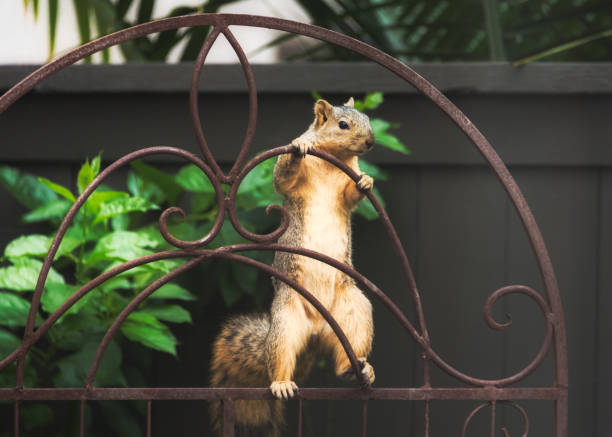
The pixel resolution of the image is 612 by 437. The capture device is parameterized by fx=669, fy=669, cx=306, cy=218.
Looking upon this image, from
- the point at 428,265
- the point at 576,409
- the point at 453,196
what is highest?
the point at 453,196

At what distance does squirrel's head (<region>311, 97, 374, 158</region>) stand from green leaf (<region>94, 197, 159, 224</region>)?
1.06 feet

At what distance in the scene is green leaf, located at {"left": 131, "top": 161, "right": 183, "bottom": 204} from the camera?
42.2 inches

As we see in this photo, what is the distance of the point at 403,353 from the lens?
1179mm

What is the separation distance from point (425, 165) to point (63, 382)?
0.71 m

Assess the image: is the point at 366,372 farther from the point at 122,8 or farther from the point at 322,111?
the point at 122,8

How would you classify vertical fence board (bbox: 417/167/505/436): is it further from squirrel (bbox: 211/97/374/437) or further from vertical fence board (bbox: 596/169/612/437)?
squirrel (bbox: 211/97/374/437)

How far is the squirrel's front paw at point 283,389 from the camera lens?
2.32ft

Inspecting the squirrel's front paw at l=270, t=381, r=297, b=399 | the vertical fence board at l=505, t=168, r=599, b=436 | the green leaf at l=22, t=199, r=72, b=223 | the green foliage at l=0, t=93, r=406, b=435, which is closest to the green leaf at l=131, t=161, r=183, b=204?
the green foliage at l=0, t=93, r=406, b=435

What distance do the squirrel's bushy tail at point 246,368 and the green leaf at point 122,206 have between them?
0.74 feet

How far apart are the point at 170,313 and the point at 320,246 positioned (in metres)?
0.37

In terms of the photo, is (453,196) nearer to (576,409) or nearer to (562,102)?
(562,102)

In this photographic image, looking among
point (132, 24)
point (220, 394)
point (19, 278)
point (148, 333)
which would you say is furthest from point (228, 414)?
point (132, 24)

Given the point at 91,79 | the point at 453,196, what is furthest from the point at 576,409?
the point at 91,79

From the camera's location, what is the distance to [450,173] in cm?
121
